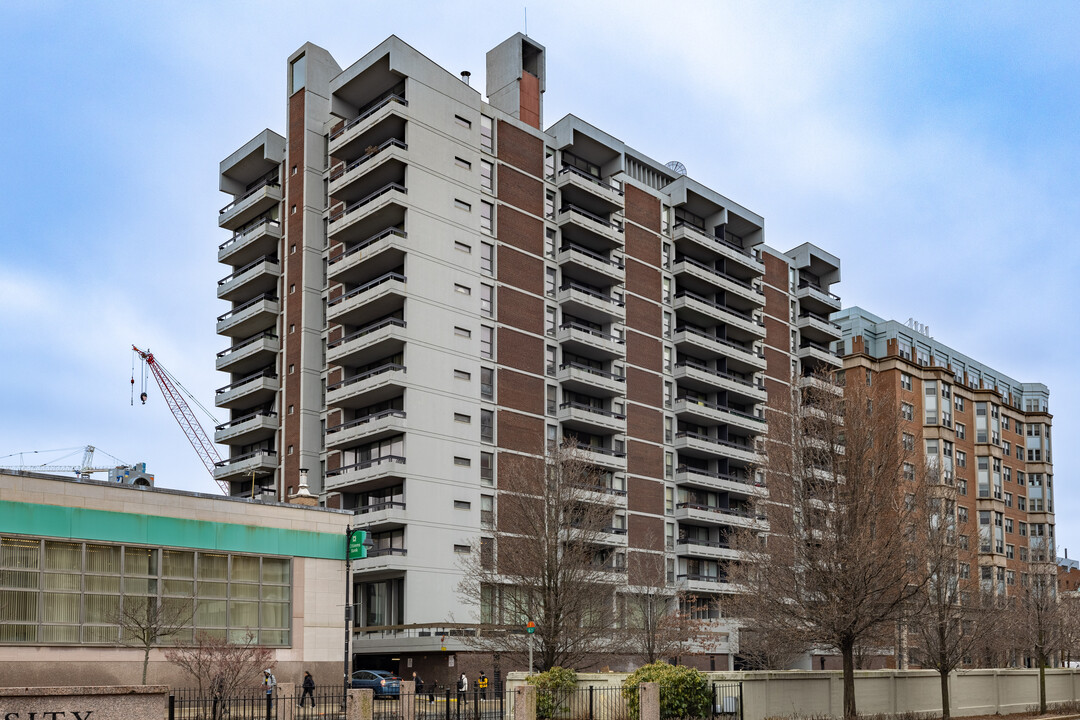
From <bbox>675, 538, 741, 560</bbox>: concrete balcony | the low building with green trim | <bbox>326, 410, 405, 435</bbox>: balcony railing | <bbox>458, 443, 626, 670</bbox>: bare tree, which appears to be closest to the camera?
the low building with green trim

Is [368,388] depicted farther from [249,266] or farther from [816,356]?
[816,356]

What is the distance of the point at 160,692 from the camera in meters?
21.2

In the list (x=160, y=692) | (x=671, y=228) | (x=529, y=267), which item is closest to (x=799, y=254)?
(x=671, y=228)

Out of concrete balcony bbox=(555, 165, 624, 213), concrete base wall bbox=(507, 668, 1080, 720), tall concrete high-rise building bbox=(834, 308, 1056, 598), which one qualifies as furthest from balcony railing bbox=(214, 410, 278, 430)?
tall concrete high-rise building bbox=(834, 308, 1056, 598)

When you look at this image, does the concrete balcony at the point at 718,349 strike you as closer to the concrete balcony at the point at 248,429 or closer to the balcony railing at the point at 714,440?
the balcony railing at the point at 714,440

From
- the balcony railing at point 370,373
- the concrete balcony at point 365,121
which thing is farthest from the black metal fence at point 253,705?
the concrete balcony at point 365,121

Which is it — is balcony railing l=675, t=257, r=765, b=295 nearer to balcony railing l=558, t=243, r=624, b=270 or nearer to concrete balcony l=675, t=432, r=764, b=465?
balcony railing l=558, t=243, r=624, b=270

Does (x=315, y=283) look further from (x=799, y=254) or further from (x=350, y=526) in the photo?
(x=799, y=254)

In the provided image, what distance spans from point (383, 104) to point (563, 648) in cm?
3827

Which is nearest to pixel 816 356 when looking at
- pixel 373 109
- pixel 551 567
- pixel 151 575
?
pixel 373 109

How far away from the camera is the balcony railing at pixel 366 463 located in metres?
66.4

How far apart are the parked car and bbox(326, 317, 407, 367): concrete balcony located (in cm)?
2039

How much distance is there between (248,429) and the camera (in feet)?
254

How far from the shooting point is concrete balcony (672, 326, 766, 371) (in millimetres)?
86812
